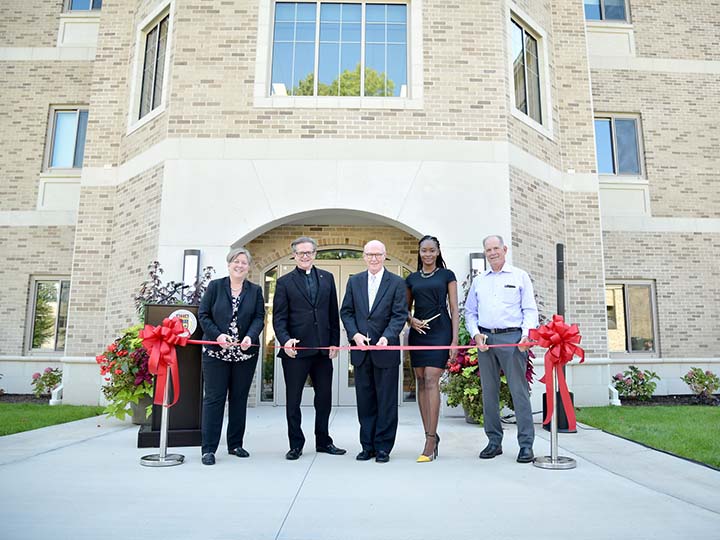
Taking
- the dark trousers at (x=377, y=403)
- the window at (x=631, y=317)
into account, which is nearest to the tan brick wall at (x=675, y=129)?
the window at (x=631, y=317)

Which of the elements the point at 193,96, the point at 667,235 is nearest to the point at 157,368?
the point at 193,96

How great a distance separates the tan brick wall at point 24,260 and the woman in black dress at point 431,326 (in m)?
9.21

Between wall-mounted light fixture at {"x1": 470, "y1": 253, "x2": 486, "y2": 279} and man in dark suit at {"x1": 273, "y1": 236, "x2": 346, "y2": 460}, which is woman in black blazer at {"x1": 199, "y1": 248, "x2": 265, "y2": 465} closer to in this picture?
man in dark suit at {"x1": 273, "y1": 236, "x2": 346, "y2": 460}

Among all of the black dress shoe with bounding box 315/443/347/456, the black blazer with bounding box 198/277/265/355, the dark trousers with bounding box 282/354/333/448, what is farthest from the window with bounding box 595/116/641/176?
the black blazer with bounding box 198/277/265/355

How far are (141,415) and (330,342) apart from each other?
11.7ft

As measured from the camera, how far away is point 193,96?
890cm

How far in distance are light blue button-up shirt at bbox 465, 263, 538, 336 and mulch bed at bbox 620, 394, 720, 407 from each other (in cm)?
630

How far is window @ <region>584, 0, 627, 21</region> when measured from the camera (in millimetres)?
12469

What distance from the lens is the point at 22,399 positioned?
35.7 feet

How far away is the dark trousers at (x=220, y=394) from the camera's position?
16.3ft

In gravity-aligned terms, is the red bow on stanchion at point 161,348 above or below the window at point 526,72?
below

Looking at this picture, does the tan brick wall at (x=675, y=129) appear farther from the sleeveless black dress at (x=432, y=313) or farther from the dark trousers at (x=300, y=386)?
the dark trousers at (x=300, y=386)

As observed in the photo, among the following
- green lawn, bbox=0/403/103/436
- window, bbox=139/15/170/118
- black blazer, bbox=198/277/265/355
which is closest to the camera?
black blazer, bbox=198/277/265/355

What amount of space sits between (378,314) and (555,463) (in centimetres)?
195
